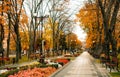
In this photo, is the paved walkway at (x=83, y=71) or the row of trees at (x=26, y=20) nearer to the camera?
the paved walkway at (x=83, y=71)

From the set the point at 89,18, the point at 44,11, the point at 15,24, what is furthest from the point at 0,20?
the point at 89,18

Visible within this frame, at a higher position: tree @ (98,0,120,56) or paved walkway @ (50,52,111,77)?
tree @ (98,0,120,56)

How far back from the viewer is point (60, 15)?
78375 millimetres

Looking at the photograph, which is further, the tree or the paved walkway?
the tree

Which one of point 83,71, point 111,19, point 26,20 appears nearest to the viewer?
point 83,71

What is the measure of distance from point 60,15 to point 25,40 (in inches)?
978

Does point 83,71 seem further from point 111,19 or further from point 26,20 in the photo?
point 26,20

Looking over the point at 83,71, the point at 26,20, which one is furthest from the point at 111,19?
the point at 26,20

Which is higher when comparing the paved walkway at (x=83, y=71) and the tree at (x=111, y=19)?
the tree at (x=111, y=19)

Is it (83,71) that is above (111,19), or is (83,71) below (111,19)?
below

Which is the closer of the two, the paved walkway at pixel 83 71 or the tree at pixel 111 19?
the paved walkway at pixel 83 71

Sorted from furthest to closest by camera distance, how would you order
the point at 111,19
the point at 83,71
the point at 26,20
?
the point at 26,20, the point at 111,19, the point at 83,71

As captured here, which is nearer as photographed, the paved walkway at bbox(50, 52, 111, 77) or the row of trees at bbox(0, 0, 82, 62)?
the paved walkway at bbox(50, 52, 111, 77)

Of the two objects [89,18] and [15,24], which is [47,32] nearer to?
[89,18]
